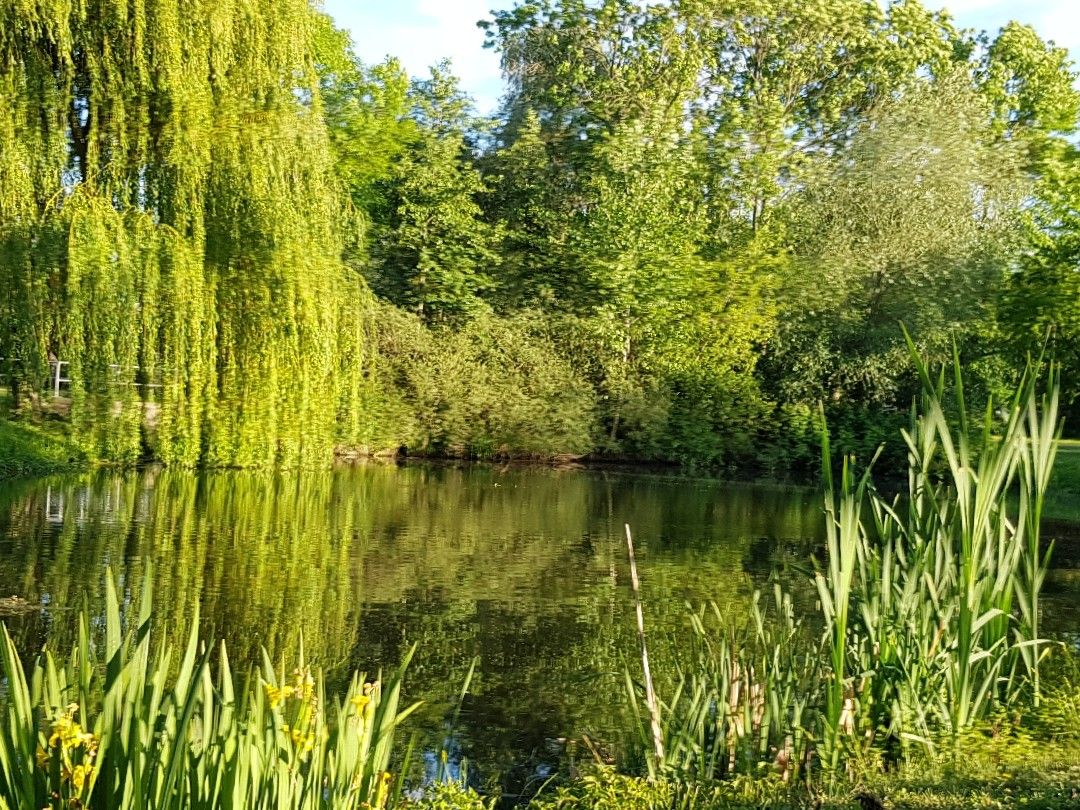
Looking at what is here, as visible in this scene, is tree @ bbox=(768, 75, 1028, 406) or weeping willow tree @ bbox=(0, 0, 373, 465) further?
tree @ bbox=(768, 75, 1028, 406)

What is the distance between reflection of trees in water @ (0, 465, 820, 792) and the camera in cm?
805

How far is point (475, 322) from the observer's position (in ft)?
89.0

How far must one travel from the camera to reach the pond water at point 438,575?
788 cm

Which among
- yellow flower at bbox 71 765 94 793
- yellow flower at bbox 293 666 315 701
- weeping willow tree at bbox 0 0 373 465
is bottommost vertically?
yellow flower at bbox 71 765 94 793

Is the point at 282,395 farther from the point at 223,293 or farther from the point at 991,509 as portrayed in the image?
the point at 991,509

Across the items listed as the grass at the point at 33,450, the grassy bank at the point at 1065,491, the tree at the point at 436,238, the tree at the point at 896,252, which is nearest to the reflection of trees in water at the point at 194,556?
the grass at the point at 33,450

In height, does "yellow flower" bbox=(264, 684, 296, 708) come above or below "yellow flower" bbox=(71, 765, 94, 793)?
above

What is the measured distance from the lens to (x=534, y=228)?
101ft

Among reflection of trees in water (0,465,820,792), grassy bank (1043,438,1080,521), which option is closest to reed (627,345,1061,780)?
reflection of trees in water (0,465,820,792)

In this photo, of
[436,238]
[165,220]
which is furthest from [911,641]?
[436,238]

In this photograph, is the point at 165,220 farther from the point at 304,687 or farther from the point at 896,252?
the point at 896,252

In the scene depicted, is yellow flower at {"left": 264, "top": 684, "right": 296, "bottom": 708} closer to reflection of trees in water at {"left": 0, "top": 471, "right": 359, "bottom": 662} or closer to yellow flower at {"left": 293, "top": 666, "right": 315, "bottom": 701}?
yellow flower at {"left": 293, "top": 666, "right": 315, "bottom": 701}

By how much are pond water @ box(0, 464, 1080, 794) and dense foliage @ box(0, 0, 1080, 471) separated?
1890 mm

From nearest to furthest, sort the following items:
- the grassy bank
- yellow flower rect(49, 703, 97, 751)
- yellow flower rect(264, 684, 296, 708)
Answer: yellow flower rect(49, 703, 97, 751) → yellow flower rect(264, 684, 296, 708) → the grassy bank
